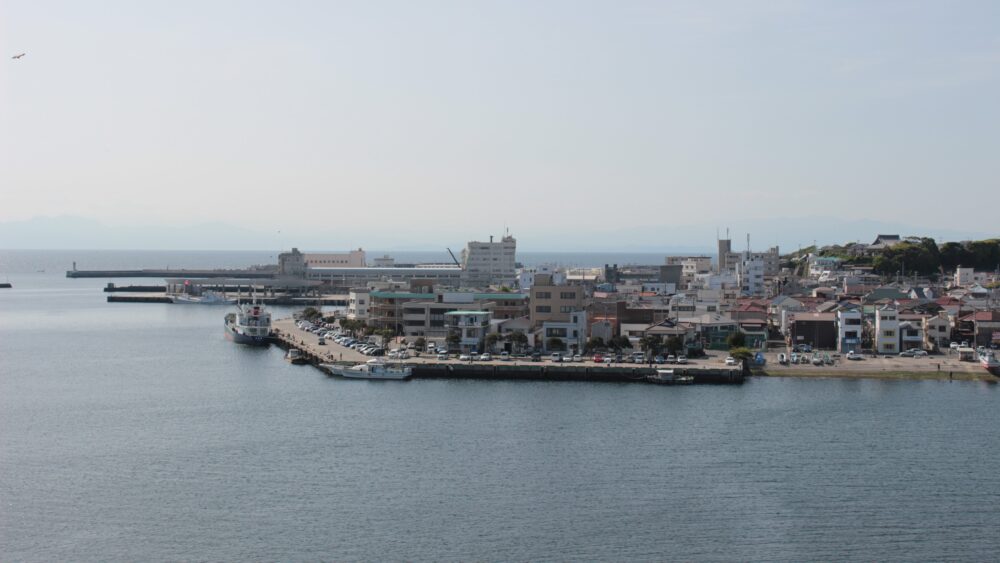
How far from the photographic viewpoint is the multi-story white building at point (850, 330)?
28781mm

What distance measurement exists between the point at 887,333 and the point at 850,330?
3.03ft

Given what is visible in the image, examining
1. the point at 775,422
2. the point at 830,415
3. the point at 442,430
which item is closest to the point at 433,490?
the point at 442,430

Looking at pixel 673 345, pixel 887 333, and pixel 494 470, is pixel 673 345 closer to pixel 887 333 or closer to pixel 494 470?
pixel 887 333

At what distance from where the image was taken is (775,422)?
19141 mm

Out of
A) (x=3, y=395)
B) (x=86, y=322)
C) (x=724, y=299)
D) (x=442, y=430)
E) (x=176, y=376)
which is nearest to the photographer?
(x=442, y=430)

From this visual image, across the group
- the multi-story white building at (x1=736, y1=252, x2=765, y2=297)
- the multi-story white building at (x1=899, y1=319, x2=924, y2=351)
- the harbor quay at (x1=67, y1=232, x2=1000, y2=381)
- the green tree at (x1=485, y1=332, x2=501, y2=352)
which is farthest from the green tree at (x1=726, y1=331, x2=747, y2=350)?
the multi-story white building at (x1=736, y1=252, x2=765, y2=297)

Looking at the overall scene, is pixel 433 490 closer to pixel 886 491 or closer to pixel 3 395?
pixel 886 491

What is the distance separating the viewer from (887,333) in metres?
28.6

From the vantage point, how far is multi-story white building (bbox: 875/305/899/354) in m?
28.6

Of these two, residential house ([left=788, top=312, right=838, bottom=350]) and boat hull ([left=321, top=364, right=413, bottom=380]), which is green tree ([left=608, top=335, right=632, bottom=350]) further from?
boat hull ([left=321, top=364, right=413, bottom=380])

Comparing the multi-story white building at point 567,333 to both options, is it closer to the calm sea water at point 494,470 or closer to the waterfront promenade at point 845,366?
the waterfront promenade at point 845,366

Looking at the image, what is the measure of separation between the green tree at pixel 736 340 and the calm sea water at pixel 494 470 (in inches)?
176

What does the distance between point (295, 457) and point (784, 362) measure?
46.1ft

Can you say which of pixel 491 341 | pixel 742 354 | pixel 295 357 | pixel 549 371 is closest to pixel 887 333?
pixel 742 354
